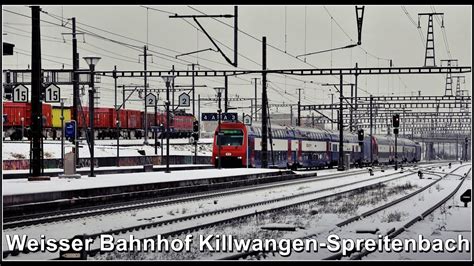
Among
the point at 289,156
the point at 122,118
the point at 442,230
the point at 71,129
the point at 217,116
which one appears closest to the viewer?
the point at 442,230

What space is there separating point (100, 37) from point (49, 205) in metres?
18.2

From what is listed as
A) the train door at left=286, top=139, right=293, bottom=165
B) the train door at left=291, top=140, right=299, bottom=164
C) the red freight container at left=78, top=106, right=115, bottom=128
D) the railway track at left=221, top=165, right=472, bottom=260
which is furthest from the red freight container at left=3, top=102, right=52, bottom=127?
the railway track at left=221, top=165, right=472, bottom=260

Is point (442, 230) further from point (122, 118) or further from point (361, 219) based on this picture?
point (122, 118)

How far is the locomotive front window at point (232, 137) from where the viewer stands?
175ft

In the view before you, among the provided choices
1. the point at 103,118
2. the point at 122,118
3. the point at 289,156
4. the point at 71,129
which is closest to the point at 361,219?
the point at 71,129

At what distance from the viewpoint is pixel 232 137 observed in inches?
2108

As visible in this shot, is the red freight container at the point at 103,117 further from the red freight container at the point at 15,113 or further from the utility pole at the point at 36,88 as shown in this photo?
the utility pole at the point at 36,88

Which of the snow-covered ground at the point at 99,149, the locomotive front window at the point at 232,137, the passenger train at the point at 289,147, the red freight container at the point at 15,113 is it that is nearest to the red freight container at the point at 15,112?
the red freight container at the point at 15,113

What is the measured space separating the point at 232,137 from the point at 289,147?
882 cm

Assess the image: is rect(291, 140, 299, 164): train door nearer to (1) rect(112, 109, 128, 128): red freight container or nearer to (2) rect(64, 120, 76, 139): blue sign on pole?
(2) rect(64, 120, 76, 139): blue sign on pole

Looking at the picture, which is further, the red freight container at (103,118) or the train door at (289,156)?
the red freight container at (103,118)

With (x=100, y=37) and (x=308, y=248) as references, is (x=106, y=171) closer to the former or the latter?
(x=100, y=37)

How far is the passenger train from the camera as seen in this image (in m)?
53.9

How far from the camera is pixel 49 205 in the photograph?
24016 millimetres
